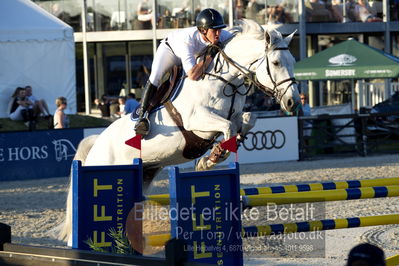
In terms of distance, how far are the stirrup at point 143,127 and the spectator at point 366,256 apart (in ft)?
13.9

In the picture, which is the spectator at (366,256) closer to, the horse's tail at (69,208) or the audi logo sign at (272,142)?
the horse's tail at (69,208)

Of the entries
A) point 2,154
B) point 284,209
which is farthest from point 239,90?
point 2,154

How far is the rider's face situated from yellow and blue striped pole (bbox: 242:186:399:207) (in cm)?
170

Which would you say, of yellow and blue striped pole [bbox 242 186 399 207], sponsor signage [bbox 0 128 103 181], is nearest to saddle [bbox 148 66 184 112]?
yellow and blue striped pole [bbox 242 186 399 207]

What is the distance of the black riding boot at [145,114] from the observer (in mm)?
7160

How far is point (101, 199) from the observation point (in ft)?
18.7

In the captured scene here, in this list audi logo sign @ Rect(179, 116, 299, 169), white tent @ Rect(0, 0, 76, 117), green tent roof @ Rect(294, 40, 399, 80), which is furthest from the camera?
green tent roof @ Rect(294, 40, 399, 80)

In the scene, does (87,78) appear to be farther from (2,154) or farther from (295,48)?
(2,154)

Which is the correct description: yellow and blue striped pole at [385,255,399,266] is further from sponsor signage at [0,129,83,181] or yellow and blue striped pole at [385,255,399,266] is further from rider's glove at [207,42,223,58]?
sponsor signage at [0,129,83,181]

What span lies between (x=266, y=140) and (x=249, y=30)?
8.32 m

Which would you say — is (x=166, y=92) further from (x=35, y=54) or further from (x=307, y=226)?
(x=35, y=54)

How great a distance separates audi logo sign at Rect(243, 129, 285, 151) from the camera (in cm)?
1529

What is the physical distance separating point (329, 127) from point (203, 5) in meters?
7.30

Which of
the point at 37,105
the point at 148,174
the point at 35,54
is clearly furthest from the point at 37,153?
the point at 148,174
